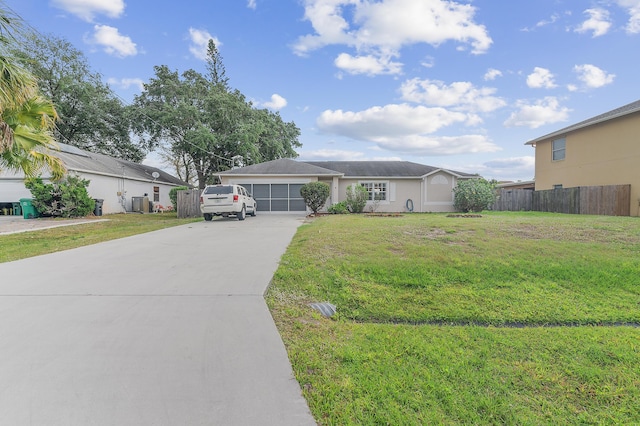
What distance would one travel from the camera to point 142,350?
8.95 ft

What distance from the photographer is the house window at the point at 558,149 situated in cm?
1910

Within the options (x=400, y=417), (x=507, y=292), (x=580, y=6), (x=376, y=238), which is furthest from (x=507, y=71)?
(x=400, y=417)

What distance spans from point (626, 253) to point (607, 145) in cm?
1422

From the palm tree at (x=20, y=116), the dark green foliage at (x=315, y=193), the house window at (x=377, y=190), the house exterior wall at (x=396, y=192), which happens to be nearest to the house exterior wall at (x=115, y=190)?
the palm tree at (x=20, y=116)

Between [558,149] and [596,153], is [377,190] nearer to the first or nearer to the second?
[558,149]

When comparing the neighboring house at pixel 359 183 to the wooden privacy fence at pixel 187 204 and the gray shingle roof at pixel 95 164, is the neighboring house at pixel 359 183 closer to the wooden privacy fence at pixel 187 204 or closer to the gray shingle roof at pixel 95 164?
the wooden privacy fence at pixel 187 204

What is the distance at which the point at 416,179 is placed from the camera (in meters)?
20.5

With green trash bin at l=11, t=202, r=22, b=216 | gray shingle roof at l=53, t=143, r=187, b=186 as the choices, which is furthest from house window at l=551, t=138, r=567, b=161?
green trash bin at l=11, t=202, r=22, b=216

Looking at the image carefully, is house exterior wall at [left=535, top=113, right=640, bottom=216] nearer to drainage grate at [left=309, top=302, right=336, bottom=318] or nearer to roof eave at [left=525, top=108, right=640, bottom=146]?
roof eave at [left=525, top=108, right=640, bottom=146]

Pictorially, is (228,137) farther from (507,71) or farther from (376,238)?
(376,238)

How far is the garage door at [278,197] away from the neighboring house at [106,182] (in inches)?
398

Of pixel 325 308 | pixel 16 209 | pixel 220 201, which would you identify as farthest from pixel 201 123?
pixel 325 308

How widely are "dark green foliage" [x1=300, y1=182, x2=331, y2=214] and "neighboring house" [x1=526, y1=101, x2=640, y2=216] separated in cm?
1476

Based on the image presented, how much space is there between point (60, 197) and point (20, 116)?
13296mm
